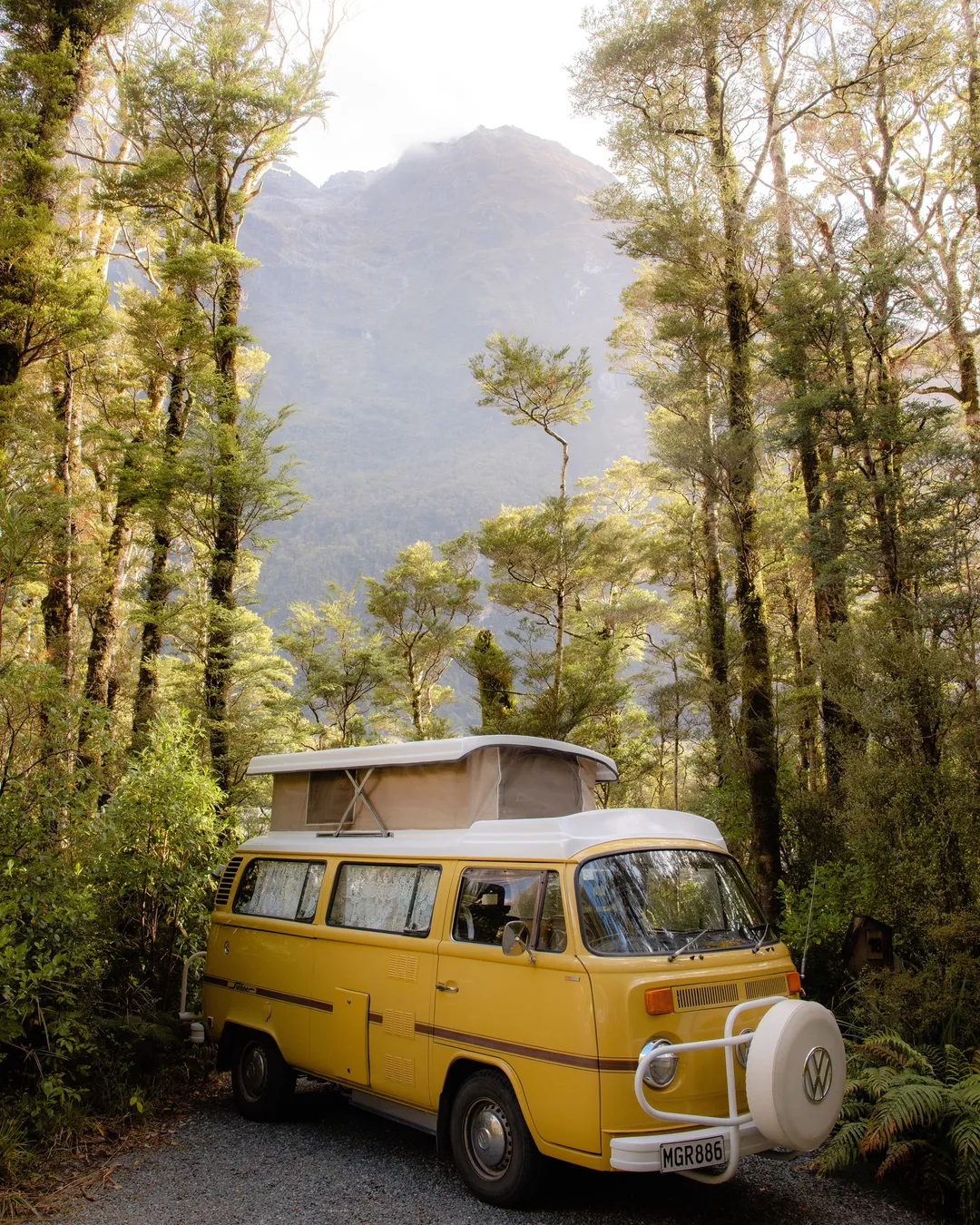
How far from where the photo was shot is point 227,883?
7246 millimetres

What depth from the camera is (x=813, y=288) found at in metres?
11.2

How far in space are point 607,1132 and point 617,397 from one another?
14812cm

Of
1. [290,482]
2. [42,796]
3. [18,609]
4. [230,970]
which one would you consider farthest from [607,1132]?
[18,609]

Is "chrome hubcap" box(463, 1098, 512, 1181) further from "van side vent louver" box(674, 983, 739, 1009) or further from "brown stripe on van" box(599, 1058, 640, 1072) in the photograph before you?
"van side vent louver" box(674, 983, 739, 1009)

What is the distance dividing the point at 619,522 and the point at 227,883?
1901 cm

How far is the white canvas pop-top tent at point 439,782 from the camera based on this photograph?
572 cm

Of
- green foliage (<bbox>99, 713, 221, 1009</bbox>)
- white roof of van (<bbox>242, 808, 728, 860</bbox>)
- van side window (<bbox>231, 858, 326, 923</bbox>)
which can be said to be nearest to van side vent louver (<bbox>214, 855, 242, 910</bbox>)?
van side window (<bbox>231, 858, 326, 923</bbox>)

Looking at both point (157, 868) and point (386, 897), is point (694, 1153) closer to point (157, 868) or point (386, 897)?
point (386, 897)

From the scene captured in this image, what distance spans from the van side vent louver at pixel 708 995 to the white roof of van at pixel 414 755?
1.99 m

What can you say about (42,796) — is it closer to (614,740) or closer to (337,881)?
(337,881)

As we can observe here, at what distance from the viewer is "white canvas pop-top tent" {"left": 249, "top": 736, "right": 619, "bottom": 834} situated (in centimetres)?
572

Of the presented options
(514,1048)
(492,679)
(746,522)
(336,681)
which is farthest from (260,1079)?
(336,681)

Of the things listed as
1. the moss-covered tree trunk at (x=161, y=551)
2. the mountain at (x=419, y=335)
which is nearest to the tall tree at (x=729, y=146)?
the moss-covered tree trunk at (x=161, y=551)

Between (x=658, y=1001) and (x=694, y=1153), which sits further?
(x=658, y=1001)
